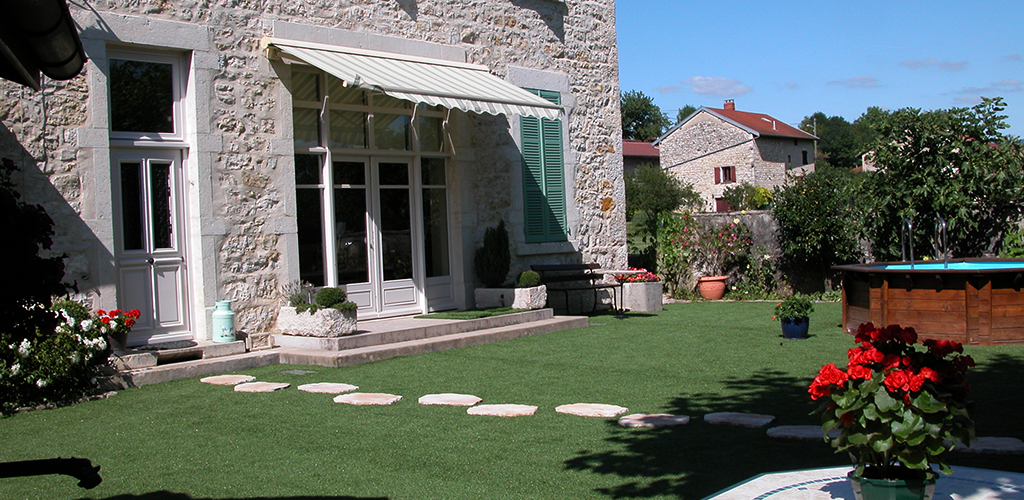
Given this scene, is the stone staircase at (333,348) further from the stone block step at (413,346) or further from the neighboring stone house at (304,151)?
the neighboring stone house at (304,151)

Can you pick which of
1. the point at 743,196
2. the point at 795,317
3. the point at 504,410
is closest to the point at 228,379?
the point at 504,410

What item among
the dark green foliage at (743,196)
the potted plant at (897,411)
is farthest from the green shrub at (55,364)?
the dark green foliage at (743,196)

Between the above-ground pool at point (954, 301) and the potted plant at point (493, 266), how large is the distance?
4.79m

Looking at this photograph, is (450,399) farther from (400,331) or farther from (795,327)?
(795,327)

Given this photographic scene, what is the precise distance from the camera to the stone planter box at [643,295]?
13.7 meters

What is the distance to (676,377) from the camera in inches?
303

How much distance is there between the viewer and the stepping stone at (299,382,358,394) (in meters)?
7.29

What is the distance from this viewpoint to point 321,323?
29.9ft

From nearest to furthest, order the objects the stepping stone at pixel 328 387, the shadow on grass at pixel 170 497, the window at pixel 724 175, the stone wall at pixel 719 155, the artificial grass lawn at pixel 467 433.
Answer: the shadow on grass at pixel 170 497, the artificial grass lawn at pixel 467 433, the stepping stone at pixel 328 387, the stone wall at pixel 719 155, the window at pixel 724 175

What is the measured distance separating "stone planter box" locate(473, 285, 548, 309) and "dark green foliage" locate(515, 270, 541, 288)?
0.07 metres

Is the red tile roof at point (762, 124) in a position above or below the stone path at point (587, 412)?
above

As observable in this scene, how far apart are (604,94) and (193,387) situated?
29.2 ft

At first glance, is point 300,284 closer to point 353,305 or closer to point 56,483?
point 353,305

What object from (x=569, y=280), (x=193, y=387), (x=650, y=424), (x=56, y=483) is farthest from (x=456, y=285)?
(x=56, y=483)
